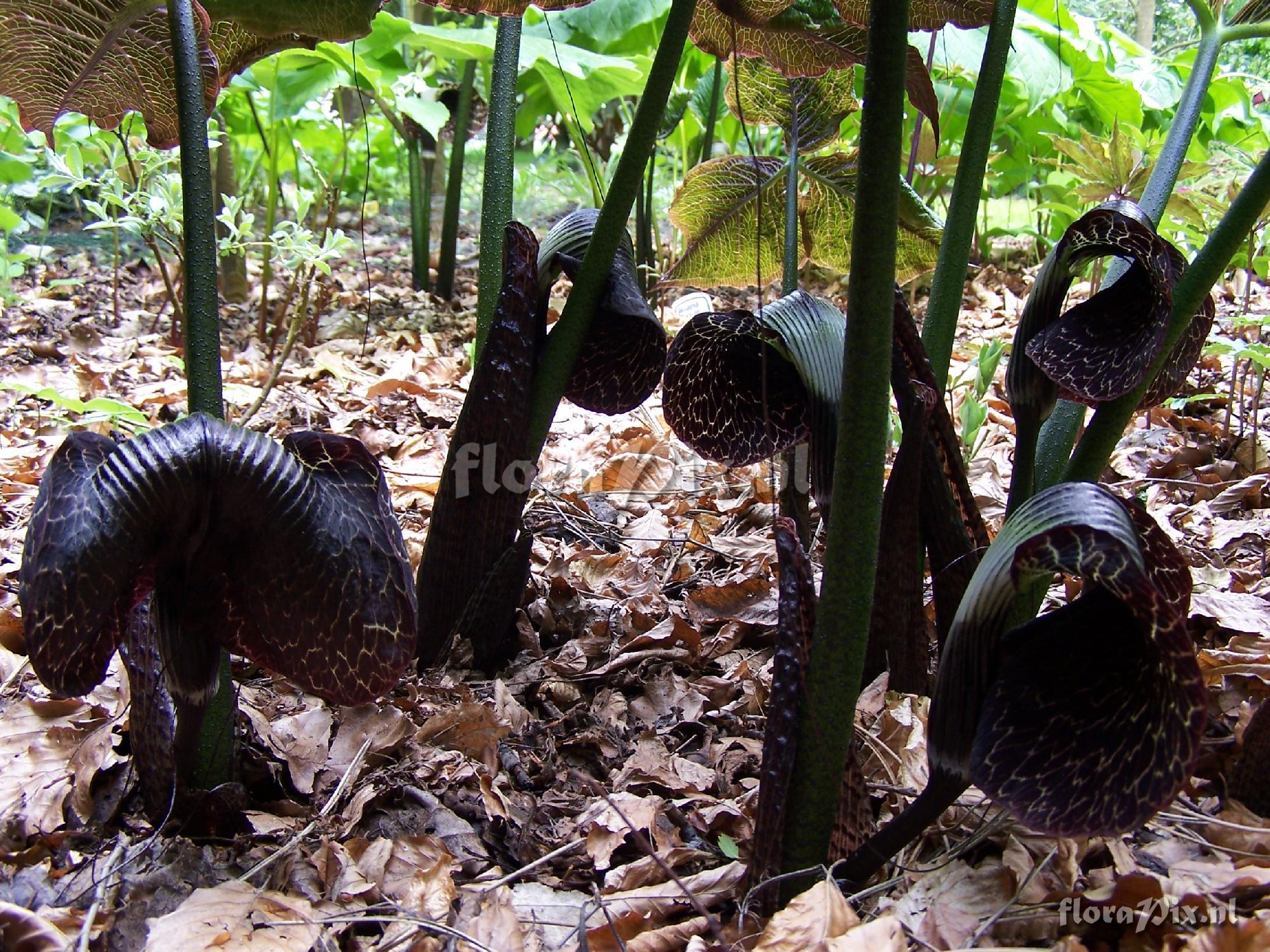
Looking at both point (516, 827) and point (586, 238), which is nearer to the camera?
point (516, 827)

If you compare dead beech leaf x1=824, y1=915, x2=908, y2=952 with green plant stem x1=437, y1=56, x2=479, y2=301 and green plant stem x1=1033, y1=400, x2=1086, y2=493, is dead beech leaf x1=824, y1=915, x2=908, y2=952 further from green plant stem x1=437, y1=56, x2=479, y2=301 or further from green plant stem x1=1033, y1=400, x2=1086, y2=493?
green plant stem x1=437, y1=56, x2=479, y2=301

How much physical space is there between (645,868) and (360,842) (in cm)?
29

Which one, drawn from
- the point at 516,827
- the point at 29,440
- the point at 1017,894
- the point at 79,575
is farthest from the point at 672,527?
the point at 29,440

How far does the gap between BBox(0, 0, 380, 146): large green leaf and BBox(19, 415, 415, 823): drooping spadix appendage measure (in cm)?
49

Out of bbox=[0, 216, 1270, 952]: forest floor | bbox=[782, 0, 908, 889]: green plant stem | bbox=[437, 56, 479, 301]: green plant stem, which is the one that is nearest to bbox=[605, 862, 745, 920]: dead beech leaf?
bbox=[0, 216, 1270, 952]: forest floor

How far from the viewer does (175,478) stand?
73 cm

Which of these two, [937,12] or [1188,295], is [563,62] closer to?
[937,12]

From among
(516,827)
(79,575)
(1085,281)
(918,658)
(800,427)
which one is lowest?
(516,827)

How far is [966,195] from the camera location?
1070mm

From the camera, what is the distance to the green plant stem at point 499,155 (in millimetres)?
1309

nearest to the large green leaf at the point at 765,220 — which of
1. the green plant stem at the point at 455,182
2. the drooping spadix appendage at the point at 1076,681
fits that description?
the drooping spadix appendage at the point at 1076,681

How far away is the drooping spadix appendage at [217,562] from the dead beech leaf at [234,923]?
16cm

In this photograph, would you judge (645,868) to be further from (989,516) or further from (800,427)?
(989,516)

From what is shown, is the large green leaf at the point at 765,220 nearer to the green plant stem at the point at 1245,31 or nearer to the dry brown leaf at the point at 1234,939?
the green plant stem at the point at 1245,31
